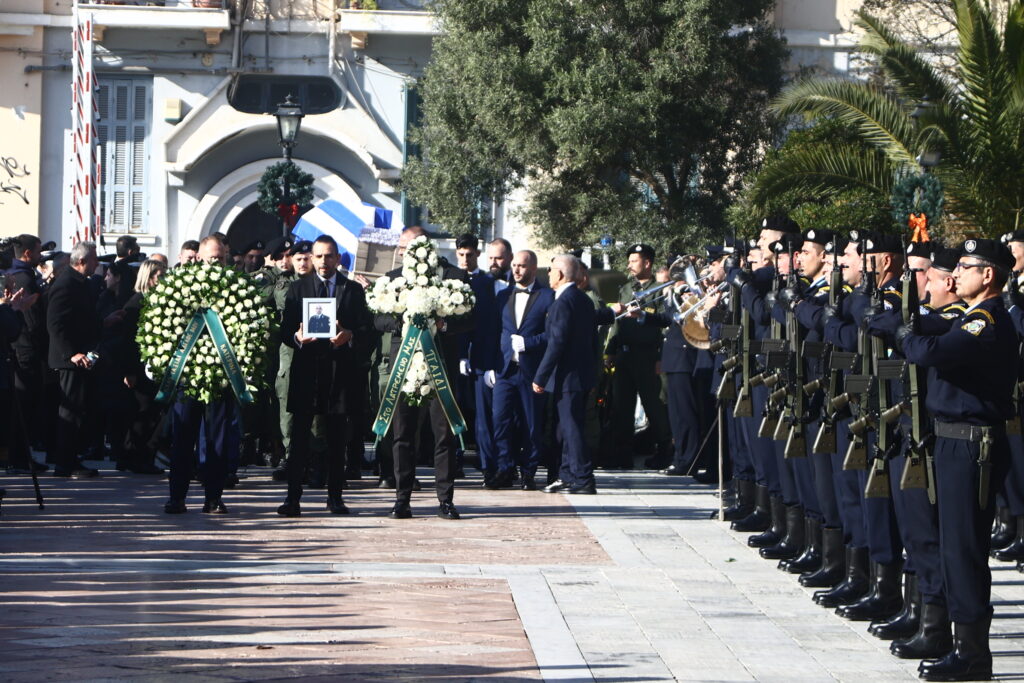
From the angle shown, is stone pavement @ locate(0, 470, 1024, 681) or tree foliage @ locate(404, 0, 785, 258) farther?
tree foliage @ locate(404, 0, 785, 258)

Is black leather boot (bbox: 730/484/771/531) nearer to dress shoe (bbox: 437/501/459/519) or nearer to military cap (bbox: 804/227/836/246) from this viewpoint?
dress shoe (bbox: 437/501/459/519)

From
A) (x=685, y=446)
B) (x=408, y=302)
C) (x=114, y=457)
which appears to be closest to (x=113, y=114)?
(x=114, y=457)

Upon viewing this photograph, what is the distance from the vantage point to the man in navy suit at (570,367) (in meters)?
14.8

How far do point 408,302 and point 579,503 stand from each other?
7.98 ft

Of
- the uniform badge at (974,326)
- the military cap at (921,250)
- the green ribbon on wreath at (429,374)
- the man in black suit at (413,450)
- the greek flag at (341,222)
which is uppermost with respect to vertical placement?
the greek flag at (341,222)

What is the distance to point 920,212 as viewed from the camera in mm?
19266

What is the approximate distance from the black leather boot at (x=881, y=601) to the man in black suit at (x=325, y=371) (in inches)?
184

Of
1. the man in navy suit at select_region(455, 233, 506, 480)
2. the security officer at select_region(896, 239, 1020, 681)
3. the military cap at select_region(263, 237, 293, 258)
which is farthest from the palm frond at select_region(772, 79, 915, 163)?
the security officer at select_region(896, 239, 1020, 681)

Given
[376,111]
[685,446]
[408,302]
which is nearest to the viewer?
[408,302]

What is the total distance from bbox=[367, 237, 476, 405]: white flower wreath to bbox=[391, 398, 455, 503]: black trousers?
0.13 metres

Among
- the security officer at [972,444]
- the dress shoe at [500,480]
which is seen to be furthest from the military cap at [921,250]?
the dress shoe at [500,480]

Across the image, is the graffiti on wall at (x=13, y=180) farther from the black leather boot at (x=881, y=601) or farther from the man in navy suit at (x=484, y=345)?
the black leather boot at (x=881, y=601)

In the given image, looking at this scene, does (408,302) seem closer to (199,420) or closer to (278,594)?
(199,420)

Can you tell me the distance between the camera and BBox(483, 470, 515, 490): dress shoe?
15.3 m
